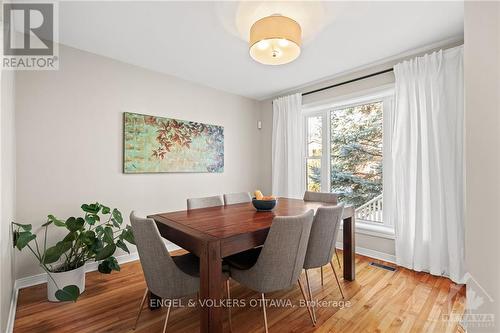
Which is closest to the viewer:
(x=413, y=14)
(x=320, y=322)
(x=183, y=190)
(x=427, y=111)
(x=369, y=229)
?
(x=320, y=322)

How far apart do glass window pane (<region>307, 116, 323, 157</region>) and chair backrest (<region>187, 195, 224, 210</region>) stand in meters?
1.96

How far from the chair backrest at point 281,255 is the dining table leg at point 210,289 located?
0.32 meters

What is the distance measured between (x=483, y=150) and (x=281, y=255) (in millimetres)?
1117

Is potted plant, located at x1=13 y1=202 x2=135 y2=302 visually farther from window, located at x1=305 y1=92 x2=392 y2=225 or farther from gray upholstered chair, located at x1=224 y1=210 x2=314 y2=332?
window, located at x1=305 y1=92 x2=392 y2=225

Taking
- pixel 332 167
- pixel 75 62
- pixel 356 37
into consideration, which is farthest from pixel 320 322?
pixel 75 62

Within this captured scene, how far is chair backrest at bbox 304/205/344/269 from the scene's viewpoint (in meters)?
1.85

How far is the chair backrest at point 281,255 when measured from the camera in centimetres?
147

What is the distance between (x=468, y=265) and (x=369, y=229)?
246 cm

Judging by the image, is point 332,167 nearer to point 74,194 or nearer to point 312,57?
point 312,57

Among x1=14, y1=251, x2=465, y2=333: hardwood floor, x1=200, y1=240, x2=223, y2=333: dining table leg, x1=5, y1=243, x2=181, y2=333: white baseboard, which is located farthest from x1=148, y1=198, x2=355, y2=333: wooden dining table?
x1=5, y1=243, x2=181, y2=333: white baseboard

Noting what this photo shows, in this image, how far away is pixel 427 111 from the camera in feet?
8.49

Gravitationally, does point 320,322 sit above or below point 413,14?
below

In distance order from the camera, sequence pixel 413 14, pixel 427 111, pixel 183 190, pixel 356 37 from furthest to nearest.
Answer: pixel 183 190, pixel 427 111, pixel 356 37, pixel 413 14

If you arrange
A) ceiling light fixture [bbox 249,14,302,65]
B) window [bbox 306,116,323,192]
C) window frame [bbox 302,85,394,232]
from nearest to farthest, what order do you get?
ceiling light fixture [bbox 249,14,302,65] → window frame [bbox 302,85,394,232] → window [bbox 306,116,323,192]
